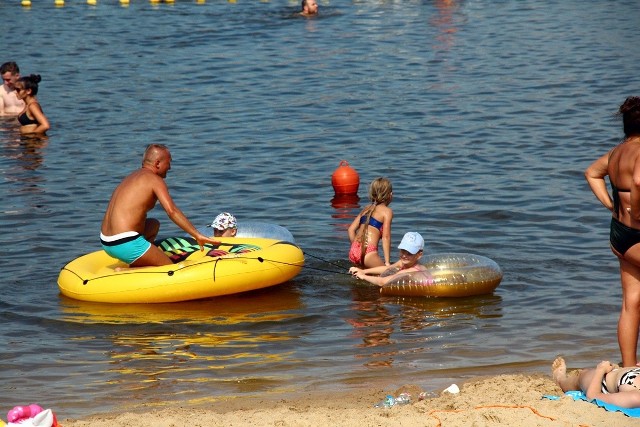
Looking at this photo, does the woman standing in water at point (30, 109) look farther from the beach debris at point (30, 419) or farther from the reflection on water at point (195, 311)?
the beach debris at point (30, 419)

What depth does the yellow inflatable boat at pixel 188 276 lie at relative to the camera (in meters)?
9.12

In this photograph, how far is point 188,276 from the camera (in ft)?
29.9

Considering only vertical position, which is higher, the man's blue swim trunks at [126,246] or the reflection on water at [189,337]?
the man's blue swim trunks at [126,246]

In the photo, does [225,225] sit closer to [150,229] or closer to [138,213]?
[150,229]

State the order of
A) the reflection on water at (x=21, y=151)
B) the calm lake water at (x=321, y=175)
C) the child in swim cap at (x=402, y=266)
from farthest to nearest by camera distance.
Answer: the reflection on water at (x=21, y=151) < the child in swim cap at (x=402, y=266) < the calm lake water at (x=321, y=175)

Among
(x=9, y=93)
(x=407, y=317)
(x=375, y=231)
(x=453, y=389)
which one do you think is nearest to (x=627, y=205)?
(x=453, y=389)

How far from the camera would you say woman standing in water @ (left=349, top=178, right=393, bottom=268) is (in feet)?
31.7

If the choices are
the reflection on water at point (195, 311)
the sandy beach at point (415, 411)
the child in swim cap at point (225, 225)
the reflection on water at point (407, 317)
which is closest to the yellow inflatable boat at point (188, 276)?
the reflection on water at point (195, 311)

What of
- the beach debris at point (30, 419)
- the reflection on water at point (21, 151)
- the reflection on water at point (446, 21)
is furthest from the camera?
the reflection on water at point (446, 21)

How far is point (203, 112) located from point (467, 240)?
7415 mm

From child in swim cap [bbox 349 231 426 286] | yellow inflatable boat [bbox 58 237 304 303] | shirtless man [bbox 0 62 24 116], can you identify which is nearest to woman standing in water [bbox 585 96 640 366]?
child in swim cap [bbox 349 231 426 286]

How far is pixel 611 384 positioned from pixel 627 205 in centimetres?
101

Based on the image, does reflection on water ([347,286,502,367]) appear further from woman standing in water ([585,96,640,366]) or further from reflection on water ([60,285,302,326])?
woman standing in water ([585,96,640,366])

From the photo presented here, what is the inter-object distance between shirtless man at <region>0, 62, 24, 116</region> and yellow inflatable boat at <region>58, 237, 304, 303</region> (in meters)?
6.98
